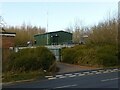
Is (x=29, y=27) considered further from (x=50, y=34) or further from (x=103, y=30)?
(x=103, y=30)

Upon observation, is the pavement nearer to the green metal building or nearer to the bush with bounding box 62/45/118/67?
the bush with bounding box 62/45/118/67

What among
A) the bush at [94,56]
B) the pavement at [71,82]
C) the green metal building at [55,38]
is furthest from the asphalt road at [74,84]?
the green metal building at [55,38]

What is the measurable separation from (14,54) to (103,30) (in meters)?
20.1

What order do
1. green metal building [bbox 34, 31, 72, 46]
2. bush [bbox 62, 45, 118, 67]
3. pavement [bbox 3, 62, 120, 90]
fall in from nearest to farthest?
pavement [bbox 3, 62, 120, 90], bush [bbox 62, 45, 118, 67], green metal building [bbox 34, 31, 72, 46]

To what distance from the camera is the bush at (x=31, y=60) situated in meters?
24.1

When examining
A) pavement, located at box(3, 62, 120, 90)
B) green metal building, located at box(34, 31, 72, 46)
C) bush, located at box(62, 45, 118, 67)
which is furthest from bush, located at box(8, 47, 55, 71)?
green metal building, located at box(34, 31, 72, 46)

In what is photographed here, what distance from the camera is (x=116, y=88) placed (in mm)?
14445

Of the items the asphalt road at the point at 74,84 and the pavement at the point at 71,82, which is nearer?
the asphalt road at the point at 74,84

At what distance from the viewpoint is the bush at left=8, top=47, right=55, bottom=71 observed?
2409 cm

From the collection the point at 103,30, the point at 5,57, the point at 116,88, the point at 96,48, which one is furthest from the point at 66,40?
the point at 116,88

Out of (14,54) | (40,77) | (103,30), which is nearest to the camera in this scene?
(40,77)

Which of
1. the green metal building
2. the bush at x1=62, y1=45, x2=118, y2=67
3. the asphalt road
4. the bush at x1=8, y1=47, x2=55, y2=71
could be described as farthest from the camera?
the green metal building

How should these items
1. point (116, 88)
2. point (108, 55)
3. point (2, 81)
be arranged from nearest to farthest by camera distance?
point (116, 88), point (2, 81), point (108, 55)

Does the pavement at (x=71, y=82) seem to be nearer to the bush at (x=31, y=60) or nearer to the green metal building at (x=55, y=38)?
the bush at (x=31, y=60)
